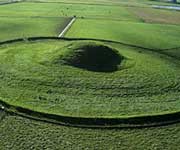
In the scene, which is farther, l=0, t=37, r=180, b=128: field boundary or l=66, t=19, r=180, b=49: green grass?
l=66, t=19, r=180, b=49: green grass

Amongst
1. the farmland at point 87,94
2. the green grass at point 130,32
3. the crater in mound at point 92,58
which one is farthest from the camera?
the green grass at point 130,32

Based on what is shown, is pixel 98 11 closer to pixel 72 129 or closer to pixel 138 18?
pixel 138 18

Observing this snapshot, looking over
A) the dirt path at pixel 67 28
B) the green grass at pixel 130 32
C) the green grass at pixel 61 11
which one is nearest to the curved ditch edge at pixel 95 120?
the green grass at pixel 130 32

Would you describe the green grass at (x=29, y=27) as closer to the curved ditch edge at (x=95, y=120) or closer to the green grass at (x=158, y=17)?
the green grass at (x=158, y=17)

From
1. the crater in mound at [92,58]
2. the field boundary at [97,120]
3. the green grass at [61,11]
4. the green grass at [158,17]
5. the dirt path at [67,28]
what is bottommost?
the green grass at [158,17]

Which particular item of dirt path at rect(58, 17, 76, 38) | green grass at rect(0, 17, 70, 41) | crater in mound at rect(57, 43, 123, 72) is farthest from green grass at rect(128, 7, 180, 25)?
crater in mound at rect(57, 43, 123, 72)

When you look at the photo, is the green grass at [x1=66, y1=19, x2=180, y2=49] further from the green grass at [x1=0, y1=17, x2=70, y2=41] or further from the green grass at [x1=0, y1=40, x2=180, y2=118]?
the green grass at [x1=0, y1=40, x2=180, y2=118]
